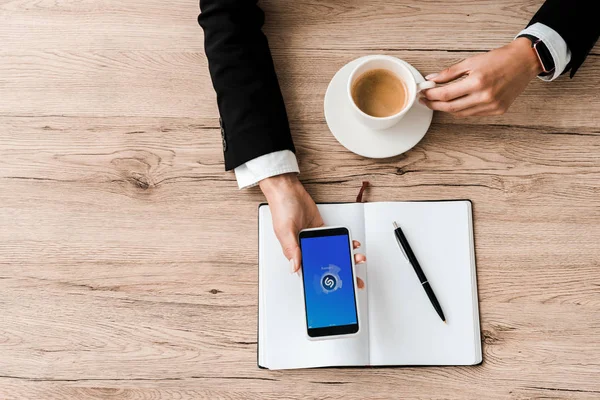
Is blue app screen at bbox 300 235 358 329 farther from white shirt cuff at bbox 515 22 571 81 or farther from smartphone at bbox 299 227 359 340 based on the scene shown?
white shirt cuff at bbox 515 22 571 81

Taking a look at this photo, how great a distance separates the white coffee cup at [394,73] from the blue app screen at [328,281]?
205 millimetres

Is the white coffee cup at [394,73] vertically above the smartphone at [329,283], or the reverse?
the white coffee cup at [394,73]

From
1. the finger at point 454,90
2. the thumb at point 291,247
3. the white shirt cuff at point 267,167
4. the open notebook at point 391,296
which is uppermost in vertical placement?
the finger at point 454,90

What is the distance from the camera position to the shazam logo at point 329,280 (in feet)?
2.70

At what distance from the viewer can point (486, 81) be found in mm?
866

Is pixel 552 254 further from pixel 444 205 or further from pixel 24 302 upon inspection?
pixel 24 302

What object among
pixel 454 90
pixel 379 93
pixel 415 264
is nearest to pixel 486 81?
pixel 454 90

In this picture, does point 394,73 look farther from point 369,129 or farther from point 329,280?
point 329,280

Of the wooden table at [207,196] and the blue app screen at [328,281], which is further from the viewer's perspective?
the wooden table at [207,196]

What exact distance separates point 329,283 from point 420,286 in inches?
7.6

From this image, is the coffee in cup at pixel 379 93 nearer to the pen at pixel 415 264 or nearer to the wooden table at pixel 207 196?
the wooden table at pixel 207 196

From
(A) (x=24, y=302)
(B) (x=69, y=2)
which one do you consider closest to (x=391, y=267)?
(A) (x=24, y=302)

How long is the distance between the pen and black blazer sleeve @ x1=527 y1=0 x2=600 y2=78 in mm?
442

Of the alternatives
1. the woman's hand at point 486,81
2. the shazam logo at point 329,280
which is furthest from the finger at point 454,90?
the shazam logo at point 329,280
